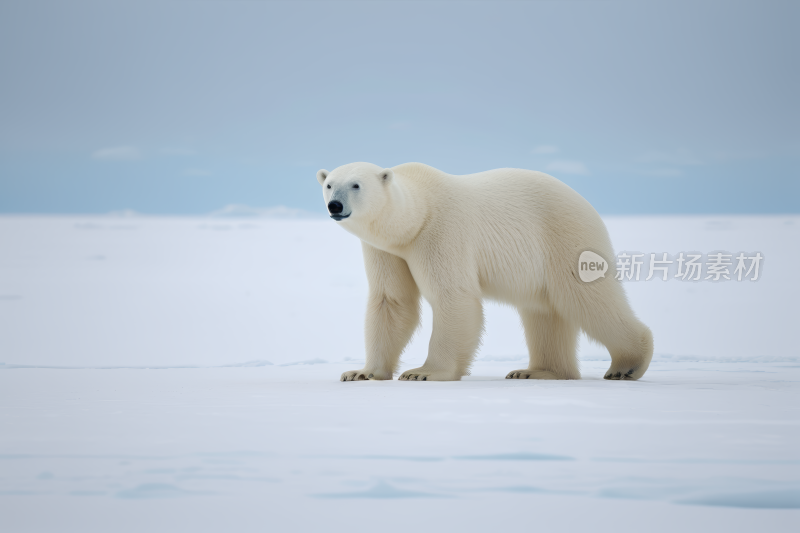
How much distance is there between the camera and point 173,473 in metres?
2.38

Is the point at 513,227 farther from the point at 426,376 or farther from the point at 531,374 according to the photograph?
the point at 426,376

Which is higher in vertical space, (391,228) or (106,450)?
(391,228)

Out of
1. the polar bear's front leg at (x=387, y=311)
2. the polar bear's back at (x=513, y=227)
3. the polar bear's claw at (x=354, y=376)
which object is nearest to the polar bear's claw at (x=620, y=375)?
the polar bear's back at (x=513, y=227)

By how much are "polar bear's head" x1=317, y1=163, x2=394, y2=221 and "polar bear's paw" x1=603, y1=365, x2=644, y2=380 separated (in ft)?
6.84

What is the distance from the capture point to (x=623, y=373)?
5203 millimetres

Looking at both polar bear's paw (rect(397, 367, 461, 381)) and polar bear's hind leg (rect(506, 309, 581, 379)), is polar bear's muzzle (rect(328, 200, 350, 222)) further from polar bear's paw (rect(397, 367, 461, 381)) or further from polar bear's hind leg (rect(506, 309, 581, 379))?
polar bear's hind leg (rect(506, 309, 581, 379))

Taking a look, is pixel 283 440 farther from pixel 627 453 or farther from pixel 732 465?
pixel 732 465

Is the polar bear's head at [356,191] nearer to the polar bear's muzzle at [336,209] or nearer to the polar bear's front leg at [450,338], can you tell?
the polar bear's muzzle at [336,209]

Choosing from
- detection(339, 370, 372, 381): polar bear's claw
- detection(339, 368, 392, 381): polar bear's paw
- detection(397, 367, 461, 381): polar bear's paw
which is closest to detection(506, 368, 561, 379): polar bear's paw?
detection(397, 367, 461, 381): polar bear's paw

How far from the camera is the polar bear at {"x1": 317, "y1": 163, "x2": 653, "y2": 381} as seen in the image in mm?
4734

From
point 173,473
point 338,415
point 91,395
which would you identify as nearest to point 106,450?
point 173,473

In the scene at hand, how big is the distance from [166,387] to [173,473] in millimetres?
2286

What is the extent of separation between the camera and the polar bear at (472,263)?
4.73 m

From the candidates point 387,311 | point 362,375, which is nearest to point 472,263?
point 387,311
